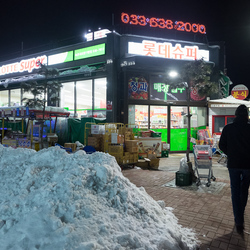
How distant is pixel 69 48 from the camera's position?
1667 centimetres

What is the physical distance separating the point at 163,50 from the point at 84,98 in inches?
264

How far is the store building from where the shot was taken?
14.3m

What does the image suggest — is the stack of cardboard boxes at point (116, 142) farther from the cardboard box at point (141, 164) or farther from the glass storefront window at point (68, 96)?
the glass storefront window at point (68, 96)

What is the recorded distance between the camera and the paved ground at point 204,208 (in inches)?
136

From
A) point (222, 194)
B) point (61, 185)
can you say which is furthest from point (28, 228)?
point (222, 194)

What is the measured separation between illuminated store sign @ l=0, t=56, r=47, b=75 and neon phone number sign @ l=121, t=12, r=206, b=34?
772 cm

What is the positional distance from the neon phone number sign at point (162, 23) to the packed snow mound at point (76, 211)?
14124mm

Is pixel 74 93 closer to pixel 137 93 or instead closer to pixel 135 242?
pixel 137 93

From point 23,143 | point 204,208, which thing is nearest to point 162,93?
point 23,143

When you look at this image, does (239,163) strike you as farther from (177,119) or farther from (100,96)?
(100,96)

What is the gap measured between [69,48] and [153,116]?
8340 millimetres

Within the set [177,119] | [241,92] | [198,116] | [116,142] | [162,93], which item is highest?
[241,92]

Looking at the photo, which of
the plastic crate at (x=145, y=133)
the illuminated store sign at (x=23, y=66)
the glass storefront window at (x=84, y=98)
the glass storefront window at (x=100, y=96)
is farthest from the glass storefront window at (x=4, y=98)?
the plastic crate at (x=145, y=133)

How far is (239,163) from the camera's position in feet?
12.2
